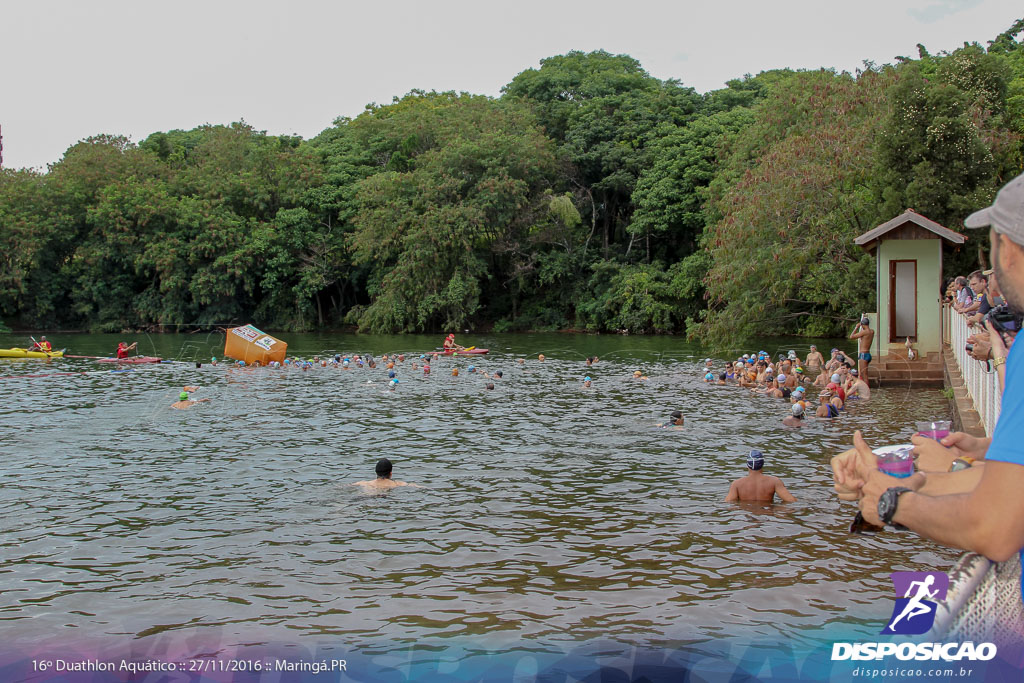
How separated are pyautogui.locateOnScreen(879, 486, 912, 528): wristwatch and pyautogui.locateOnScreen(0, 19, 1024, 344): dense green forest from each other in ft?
115

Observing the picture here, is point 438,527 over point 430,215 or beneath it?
beneath

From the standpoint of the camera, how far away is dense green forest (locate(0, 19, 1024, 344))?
47188 mm

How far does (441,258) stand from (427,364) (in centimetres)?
2024

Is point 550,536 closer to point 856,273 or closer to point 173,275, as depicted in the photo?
point 856,273

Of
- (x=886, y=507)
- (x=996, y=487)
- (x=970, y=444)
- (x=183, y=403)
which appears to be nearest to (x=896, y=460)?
(x=970, y=444)

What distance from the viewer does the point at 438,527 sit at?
10492mm

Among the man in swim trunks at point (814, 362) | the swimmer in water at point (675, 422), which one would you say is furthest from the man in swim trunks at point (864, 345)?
the swimmer in water at point (675, 422)

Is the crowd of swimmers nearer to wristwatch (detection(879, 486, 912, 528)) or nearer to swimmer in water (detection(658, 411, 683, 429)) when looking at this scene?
swimmer in water (detection(658, 411, 683, 429))

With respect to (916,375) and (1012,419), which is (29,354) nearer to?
(916,375)

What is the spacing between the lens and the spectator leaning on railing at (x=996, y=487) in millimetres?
→ 2156

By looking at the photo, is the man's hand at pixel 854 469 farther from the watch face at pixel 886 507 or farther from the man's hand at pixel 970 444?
the man's hand at pixel 970 444

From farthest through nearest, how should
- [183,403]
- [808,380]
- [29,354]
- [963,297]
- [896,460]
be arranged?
[29,354], [808,380], [183,403], [963,297], [896,460]

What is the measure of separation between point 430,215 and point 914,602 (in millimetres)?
46447

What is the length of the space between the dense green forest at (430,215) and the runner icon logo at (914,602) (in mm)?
34349
